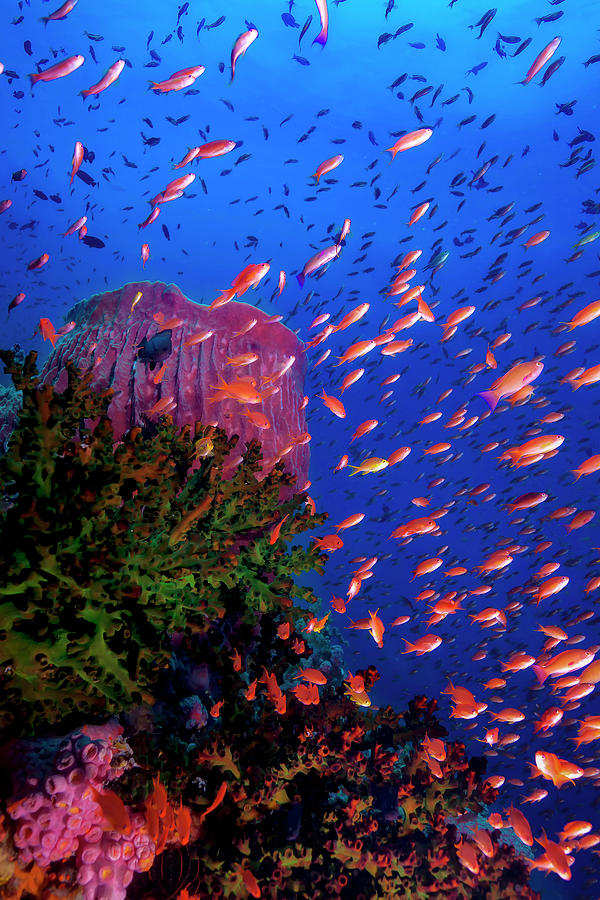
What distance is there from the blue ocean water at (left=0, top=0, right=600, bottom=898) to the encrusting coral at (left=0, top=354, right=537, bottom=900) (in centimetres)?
626

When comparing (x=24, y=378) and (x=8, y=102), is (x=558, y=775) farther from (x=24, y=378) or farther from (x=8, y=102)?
(x=8, y=102)

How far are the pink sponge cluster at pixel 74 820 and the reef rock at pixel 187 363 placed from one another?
3.54 metres

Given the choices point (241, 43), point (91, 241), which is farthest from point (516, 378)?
point (91, 241)

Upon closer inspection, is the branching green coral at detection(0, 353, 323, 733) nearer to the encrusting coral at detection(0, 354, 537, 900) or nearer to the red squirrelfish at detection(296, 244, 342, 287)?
the encrusting coral at detection(0, 354, 537, 900)

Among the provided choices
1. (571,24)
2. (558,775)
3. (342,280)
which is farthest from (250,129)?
(558,775)

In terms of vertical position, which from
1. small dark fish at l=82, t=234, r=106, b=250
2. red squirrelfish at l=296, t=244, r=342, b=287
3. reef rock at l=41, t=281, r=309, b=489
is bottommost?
reef rock at l=41, t=281, r=309, b=489

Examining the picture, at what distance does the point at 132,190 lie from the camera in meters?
59.6

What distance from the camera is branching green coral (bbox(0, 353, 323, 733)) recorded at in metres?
2.01

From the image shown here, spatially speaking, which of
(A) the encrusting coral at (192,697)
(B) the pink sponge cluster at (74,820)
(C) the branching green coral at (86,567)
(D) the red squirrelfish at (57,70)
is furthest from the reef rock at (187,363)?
(B) the pink sponge cluster at (74,820)

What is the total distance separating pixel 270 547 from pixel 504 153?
41.7m

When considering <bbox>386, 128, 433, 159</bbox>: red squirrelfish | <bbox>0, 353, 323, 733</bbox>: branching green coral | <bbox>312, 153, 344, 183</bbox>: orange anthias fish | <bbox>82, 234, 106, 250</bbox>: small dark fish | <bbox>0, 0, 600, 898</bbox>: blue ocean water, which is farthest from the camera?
<bbox>0, 0, 600, 898</bbox>: blue ocean water

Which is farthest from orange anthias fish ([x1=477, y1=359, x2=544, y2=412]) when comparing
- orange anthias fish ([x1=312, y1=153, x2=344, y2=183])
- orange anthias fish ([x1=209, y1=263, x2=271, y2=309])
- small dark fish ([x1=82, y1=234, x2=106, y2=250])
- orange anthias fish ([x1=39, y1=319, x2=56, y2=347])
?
small dark fish ([x1=82, y1=234, x2=106, y2=250])

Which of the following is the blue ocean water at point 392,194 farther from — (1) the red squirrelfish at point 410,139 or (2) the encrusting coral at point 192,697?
(1) the red squirrelfish at point 410,139

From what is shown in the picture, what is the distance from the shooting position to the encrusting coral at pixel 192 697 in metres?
2.02
